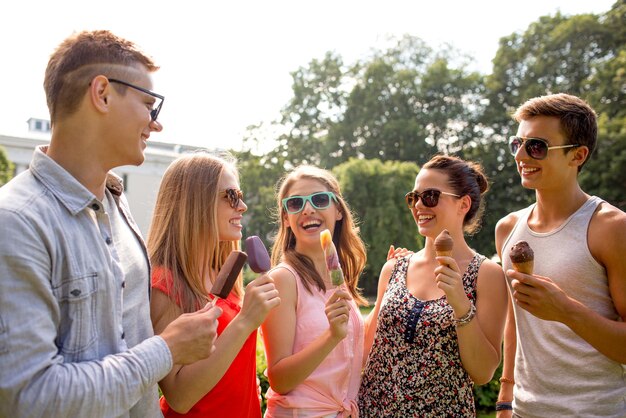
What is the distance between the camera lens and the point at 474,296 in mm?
3484

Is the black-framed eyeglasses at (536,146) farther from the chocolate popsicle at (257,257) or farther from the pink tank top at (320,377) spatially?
the chocolate popsicle at (257,257)

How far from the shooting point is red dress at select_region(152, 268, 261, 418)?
2953mm

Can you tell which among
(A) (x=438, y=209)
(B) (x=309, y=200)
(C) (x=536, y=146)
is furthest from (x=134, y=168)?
(C) (x=536, y=146)

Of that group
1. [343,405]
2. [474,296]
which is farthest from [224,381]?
[474,296]

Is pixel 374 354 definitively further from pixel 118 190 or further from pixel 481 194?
pixel 118 190

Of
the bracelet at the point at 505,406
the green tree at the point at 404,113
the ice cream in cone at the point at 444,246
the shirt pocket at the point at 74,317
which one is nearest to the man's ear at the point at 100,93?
the shirt pocket at the point at 74,317

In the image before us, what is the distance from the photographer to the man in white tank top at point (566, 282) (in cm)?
304

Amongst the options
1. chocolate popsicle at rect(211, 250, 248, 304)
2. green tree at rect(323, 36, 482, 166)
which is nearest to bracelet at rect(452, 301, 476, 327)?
chocolate popsicle at rect(211, 250, 248, 304)

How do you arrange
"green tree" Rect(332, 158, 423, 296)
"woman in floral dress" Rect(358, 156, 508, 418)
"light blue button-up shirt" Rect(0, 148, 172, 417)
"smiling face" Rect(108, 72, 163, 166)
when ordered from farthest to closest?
"green tree" Rect(332, 158, 423, 296) < "woman in floral dress" Rect(358, 156, 508, 418) < "smiling face" Rect(108, 72, 163, 166) < "light blue button-up shirt" Rect(0, 148, 172, 417)

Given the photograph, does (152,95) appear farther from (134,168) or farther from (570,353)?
(134,168)

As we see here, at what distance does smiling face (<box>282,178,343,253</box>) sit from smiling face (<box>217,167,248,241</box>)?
56cm

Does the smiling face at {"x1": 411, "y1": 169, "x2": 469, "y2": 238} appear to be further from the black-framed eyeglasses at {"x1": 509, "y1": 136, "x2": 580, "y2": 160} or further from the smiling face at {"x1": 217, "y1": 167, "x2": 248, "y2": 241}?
the smiling face at {"x1": 217, "y1": 167, "x2": 248, "y2": 241}

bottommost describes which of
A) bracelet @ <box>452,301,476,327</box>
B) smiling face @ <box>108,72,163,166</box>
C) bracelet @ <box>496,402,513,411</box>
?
bracelet @ <box>496,402,513,411</box>

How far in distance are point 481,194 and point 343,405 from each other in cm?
179
